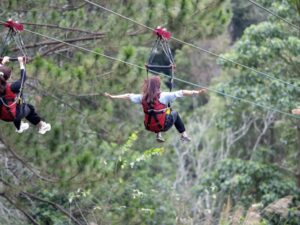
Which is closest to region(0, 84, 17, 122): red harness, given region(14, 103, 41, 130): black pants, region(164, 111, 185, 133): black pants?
region(14, 103, 41, 130): black pants

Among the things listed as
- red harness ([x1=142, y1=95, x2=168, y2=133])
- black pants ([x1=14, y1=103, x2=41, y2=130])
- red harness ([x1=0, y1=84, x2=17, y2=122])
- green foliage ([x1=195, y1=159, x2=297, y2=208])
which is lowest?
green foliage ([x1=195, y1=159, x2=297, y2=208])

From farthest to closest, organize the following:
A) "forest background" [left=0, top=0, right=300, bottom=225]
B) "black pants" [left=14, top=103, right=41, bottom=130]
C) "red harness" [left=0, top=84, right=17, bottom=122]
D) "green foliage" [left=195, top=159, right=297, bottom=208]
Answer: "green foliage" [left=195, top=159, right=297, bottom=208], "forest background" [left=0, top=0, right=300, bottom=225], "black pants" [left=14, top=103, right=41, bottom=130], "red harness" [left=0, top=84, right=17, bottom=122]

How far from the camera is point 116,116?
51.4 ft

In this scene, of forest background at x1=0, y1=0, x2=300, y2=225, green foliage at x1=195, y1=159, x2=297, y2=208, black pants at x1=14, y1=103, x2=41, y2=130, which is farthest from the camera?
green foliage at x1=195, y1=159, x2=297, y2=208

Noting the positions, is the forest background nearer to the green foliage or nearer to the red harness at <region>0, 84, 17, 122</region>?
the green foliage

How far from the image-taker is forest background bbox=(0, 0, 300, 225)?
9.95 metres

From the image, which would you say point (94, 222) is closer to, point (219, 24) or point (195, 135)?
point (219, 24)

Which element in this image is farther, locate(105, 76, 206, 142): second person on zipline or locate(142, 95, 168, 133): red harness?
locate(142, 95, 168, 133): red harness

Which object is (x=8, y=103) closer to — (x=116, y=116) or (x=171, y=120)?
(x=171, y=120)

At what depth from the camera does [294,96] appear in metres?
13.0

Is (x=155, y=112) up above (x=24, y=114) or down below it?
above

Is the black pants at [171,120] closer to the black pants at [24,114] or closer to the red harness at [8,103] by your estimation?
the black pants at [24,114]

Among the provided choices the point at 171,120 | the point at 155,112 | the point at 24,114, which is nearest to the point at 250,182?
the point at 171,120

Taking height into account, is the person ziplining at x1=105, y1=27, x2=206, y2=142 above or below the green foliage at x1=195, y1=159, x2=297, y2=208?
above
